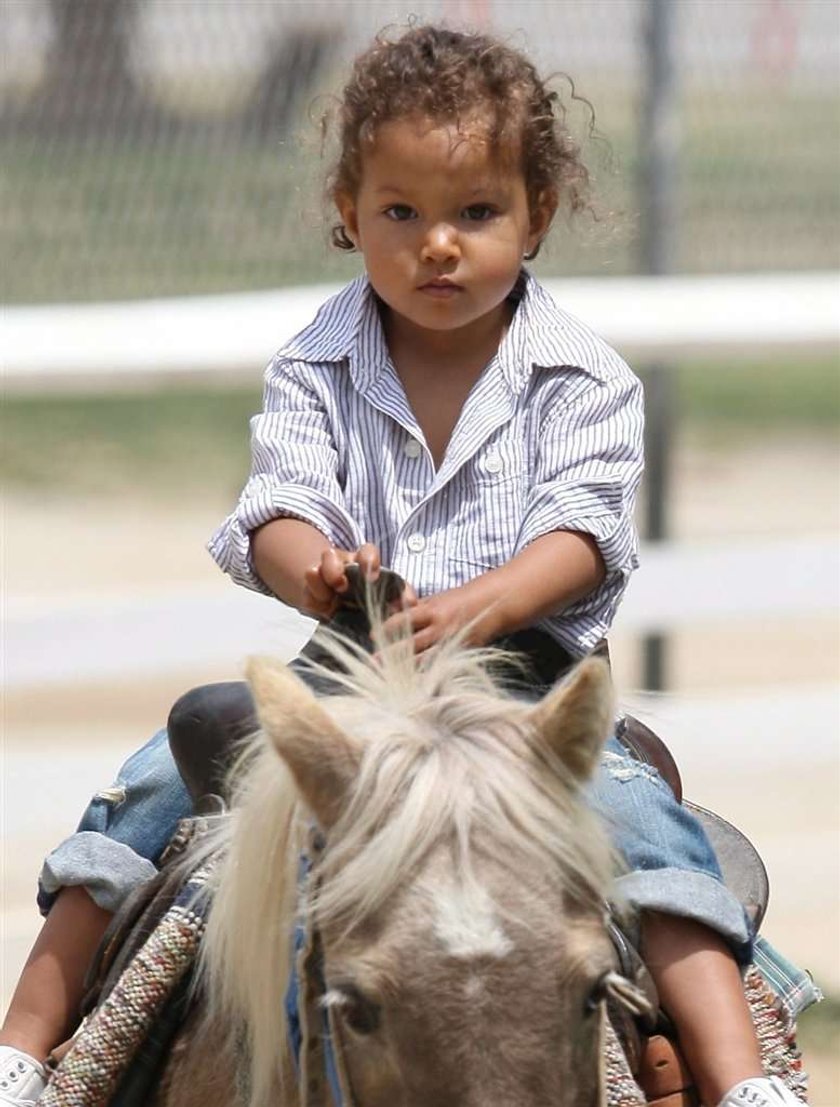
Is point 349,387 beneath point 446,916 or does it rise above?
above

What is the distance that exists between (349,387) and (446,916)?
46.2 inches

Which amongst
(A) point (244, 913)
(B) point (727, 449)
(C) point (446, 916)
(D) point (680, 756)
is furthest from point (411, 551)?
(B) point (727, 449)

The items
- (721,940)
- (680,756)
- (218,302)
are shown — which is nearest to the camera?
(721,940)

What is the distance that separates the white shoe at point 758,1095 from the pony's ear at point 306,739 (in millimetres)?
779

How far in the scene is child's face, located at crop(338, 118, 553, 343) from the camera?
2.93 meters

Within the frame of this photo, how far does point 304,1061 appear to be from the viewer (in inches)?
88.7

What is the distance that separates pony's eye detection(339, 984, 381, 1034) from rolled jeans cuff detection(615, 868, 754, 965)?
0.62 m

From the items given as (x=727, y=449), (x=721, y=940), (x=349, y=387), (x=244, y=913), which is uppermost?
(x=349, y=387)

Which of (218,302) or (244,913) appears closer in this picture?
(244,913)

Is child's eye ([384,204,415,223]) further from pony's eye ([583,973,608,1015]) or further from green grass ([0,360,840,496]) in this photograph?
green grass ([0,360,840,496])

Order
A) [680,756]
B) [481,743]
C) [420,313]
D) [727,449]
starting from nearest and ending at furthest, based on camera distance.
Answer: [481,743] → [420,313] → [680,756] → [727,449]

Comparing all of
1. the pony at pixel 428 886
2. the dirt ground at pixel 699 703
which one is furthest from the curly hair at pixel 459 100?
the pony at pixel 428 886

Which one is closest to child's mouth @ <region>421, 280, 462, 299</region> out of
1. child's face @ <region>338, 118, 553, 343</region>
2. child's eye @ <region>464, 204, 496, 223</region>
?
child's face @ <region>338, 118, 553, 343</region>

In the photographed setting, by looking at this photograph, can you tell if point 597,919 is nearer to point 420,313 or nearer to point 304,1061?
point 304,1061
